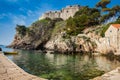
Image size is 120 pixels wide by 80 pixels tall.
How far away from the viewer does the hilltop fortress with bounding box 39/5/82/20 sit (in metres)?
142

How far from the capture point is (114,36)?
70375 mm

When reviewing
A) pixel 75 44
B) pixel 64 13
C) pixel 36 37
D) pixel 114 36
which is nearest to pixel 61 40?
pixel 75 44

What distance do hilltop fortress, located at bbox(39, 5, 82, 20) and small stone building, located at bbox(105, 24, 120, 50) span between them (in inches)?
2764

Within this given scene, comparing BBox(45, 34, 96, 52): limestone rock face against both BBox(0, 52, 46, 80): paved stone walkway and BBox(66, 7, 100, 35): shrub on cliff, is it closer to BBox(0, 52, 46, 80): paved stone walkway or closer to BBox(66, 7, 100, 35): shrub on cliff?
BBox(66, 7, 100, 35): shrub on cliff

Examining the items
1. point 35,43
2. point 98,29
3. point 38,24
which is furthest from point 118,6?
point 38,24

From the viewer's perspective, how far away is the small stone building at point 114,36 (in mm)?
68481

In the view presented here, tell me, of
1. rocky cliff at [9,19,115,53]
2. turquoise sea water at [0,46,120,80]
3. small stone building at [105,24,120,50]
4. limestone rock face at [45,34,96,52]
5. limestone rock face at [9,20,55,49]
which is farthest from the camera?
limestone rock face at [9,20,55,49]

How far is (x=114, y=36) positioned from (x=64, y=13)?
272ft

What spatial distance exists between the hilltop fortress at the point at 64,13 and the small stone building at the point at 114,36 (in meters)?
70.2

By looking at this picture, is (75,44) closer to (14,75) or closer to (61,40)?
(61,40)

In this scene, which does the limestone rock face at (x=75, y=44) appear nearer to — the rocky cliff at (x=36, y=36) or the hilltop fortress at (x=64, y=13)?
the rocky cliff at (x=36, y=36)

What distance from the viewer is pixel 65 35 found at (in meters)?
93.4

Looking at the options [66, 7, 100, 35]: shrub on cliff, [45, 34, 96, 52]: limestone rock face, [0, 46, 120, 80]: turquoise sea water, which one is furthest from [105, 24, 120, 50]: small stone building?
[0, 46, 120, 80]: turquoise sea water

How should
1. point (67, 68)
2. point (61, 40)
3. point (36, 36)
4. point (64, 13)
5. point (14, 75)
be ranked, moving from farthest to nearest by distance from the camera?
point (64, 13) → point (36, 36) → point (61, 40) → point (67, 68) → point (14, 75)
